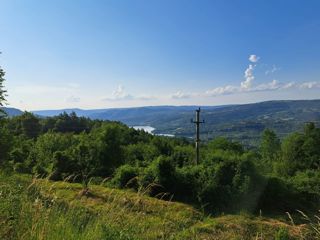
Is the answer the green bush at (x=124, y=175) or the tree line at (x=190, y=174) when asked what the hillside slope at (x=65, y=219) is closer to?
the tree line at (x=190, y=174)

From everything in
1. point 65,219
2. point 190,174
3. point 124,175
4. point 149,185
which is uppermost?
point 149,185

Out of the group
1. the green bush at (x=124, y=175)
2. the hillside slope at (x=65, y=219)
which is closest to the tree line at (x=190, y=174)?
the green bush at (x=124, y=175)

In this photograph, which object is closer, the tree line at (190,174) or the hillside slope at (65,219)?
the hillside slope at (65,219)

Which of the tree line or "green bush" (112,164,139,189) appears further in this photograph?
"green bush" (112,164,139,189)

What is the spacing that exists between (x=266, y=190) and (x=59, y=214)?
25680 millimetres

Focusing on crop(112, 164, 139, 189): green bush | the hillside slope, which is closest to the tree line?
crop(112, 164, 139, 189): green bush

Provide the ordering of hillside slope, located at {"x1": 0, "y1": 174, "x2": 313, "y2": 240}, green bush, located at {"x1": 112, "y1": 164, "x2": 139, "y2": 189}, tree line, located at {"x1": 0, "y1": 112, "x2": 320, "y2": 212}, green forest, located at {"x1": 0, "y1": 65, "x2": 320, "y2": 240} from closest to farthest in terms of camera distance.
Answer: hillside slope, located at {"x1": 0, "y1": 174, "x2": 313, "y2": 240} → green forest, located at {"x1": 0, "y1": 65, "x2": 320, "y2": 240} → tree line, located at {"x1": 0, "y1": 112, "x2": 320, "y2": 212} → green bush, located at {"x1": 112, "y1": 164, "x2": 139, "y2": 189}

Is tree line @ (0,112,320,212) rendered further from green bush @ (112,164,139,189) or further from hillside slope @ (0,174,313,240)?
hillside slope @ (0,174,313,240)

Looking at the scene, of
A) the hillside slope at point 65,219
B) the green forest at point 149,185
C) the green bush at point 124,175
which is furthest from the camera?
the green bush at point 124,175

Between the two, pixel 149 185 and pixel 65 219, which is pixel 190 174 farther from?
pixel 65 219

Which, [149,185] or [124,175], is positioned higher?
[149,185]

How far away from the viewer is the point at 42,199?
144 inches

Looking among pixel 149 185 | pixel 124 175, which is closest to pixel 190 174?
pixel 124 175

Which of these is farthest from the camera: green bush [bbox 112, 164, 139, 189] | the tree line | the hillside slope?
green bush [bbox 112, 164, 139, 189]
